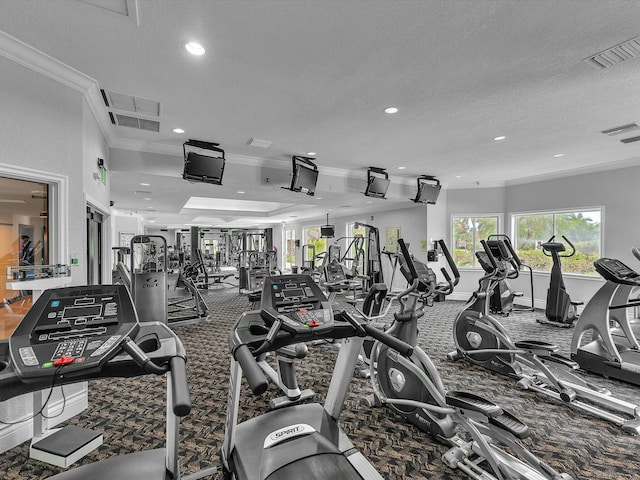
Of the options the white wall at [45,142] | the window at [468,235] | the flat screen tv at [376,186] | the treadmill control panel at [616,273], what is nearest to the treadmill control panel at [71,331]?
the white wall at [45,142]

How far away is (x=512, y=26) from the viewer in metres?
2.23

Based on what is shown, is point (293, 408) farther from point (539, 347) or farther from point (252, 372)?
point (539, 347)

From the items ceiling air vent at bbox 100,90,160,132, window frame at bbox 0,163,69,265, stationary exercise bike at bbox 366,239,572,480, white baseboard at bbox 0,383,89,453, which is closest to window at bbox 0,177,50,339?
window frame at bbox 0,163,69,265

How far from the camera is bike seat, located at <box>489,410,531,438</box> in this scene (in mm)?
1836

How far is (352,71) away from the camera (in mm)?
2812

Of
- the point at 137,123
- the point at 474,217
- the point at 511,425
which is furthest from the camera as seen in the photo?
the point at 474,217

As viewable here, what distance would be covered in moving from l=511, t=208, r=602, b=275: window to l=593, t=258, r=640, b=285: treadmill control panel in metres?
3.46

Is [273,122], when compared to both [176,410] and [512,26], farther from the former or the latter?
[176,410]

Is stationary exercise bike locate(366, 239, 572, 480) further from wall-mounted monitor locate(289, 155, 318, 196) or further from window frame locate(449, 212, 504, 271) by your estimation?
window frame locate(449, 212, 504, 271)

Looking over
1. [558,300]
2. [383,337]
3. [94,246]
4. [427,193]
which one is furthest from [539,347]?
[94,246]

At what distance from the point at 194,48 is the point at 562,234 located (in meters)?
7.90

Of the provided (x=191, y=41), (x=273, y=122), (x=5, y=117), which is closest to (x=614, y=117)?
(x=273, y=122)

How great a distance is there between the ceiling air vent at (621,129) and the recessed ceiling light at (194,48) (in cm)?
508

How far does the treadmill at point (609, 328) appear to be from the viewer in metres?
3.50
